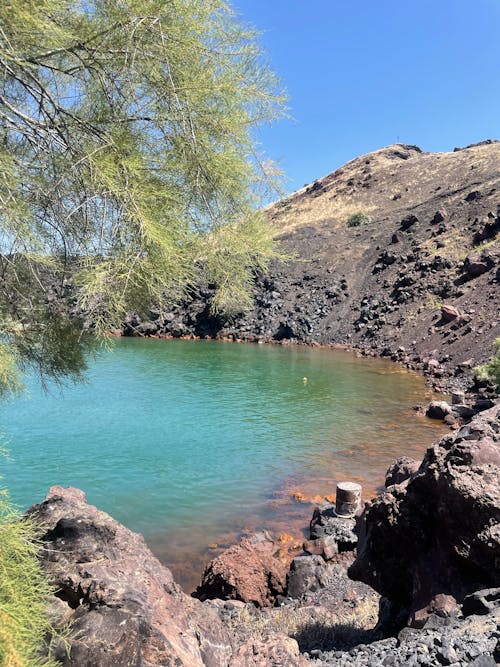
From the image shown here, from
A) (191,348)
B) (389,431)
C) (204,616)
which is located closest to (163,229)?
(204,616)

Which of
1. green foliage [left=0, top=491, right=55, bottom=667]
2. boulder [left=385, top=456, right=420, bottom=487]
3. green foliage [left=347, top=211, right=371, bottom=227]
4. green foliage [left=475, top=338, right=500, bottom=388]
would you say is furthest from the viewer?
green foliage [left=347, top=211, right=371, bottom=227]

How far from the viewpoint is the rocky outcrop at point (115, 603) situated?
9.64 feet

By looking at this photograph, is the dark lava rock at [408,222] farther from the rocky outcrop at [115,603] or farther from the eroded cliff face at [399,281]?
the rocky outcrop at [115,603]

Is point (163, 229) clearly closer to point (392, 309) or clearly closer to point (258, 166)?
point (258, 166)

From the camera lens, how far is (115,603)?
10.7 feet

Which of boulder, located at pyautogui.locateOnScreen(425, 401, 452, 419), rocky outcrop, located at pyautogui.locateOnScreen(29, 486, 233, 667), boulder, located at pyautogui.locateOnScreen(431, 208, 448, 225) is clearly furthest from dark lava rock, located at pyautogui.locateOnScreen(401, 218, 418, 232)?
rocky outcrop, located at pyautogui.locateOnScreen(29, 486, 233, 667)

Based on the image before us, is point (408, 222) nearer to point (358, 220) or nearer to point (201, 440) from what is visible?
point (358, 220)

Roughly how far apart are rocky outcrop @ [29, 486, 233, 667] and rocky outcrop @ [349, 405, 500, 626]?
1.97 m

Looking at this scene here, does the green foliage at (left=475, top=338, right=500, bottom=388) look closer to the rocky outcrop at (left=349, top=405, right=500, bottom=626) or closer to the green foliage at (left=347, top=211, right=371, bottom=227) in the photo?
the rocky outcrop at (left=349, top=405, right=500, bottom=626)

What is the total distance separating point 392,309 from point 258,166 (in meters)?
40.9

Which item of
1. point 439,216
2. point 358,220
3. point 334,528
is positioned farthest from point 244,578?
point 358,220

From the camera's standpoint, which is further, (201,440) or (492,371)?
(492,371)

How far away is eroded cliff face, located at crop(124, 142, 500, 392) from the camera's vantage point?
3384 centimetres

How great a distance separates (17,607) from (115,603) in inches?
41.6
